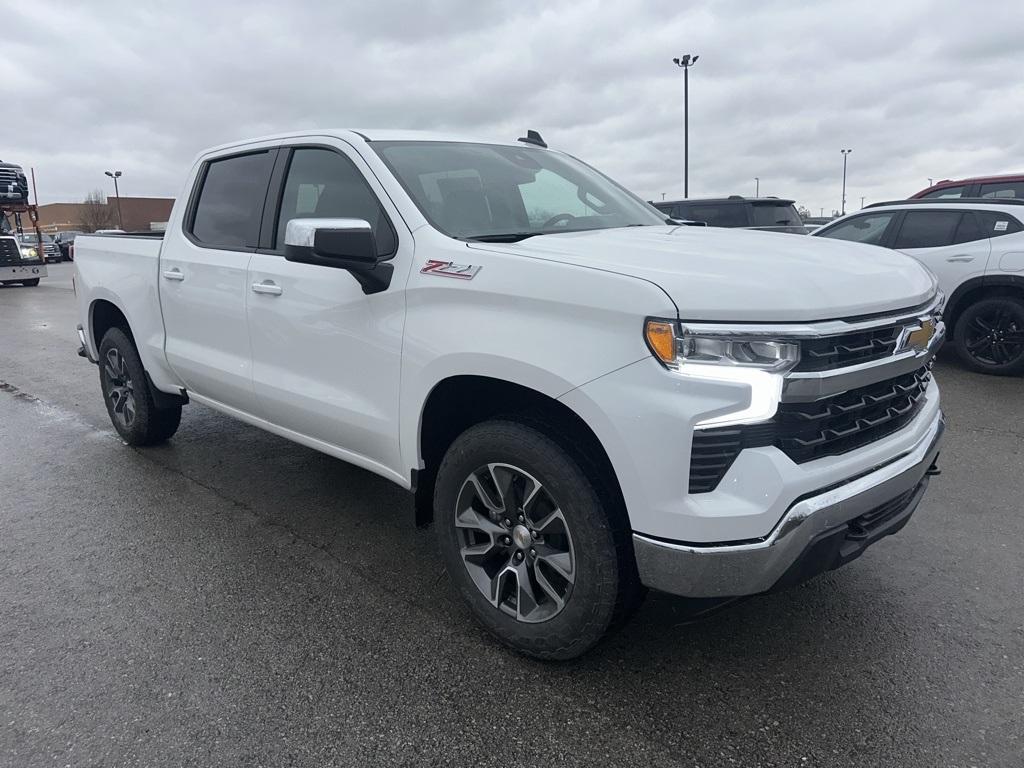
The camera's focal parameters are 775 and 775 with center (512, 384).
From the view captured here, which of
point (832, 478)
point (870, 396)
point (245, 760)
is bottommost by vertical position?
point (245, 760)

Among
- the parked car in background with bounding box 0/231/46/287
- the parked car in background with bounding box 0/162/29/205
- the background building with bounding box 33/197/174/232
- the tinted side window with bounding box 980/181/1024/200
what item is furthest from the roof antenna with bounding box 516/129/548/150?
the background building with bounding box 33/197/174/232

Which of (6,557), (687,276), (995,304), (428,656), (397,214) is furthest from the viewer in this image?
(995,304)

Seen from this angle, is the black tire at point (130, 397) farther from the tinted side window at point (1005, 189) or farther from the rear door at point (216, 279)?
the tinted side window at point (1005, 189)

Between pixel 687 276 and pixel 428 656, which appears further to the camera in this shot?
pixel 428 656

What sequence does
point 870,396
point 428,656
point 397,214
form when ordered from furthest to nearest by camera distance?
point 397,214
point 428,656
point 870,396

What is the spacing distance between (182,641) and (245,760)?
0.81 m

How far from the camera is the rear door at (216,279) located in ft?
12.9

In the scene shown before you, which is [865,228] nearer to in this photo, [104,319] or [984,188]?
[984,188]

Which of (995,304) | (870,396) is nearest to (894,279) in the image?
(870,396)

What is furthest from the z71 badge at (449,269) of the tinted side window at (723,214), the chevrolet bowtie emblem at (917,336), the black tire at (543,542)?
the tinted side window at (723,214)

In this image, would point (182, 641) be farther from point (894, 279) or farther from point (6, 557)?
point (894, 279)

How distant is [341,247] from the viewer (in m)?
2.83

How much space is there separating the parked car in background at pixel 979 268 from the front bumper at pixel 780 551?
544 centimetres

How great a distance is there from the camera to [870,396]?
8.18 ft
